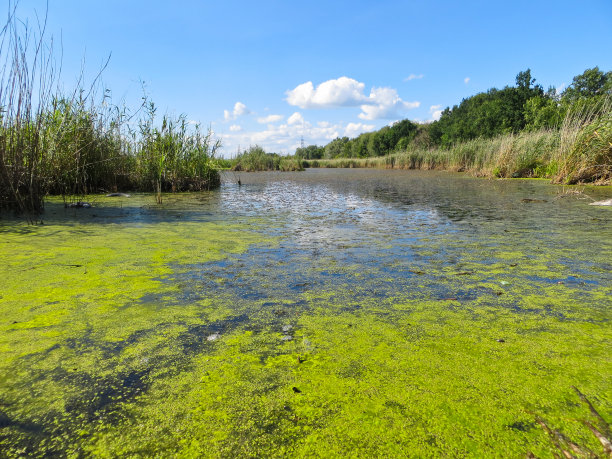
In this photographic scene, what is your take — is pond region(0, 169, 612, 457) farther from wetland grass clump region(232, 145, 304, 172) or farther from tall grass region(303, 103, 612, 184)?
wetland grass clump region(232, 145, 304, 172)

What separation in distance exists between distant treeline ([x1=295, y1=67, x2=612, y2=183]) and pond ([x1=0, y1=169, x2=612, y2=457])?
5.57 meters

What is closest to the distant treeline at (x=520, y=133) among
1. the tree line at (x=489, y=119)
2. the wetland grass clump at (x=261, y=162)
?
the tree line at (x=489, y=119)

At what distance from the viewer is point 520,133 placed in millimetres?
11227

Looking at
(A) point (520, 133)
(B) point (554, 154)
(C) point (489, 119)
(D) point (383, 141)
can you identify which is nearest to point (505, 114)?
(C) point (489, 119)

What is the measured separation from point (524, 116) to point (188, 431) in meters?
28.2

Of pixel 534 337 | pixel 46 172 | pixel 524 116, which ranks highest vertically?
pixel 524 116

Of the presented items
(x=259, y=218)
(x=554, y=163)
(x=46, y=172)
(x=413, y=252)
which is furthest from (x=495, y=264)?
(x=554, y=163)

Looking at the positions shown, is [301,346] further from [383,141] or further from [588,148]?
[383,141]

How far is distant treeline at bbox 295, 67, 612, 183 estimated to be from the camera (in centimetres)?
718

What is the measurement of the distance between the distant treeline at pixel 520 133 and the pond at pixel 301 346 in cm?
557

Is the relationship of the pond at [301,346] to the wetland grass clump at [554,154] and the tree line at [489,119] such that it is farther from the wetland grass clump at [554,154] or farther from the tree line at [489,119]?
the tree line at [489,119]

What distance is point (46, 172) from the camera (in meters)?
4.53

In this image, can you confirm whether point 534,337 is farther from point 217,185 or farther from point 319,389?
point 217,185

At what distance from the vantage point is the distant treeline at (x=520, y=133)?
718 centimetres
